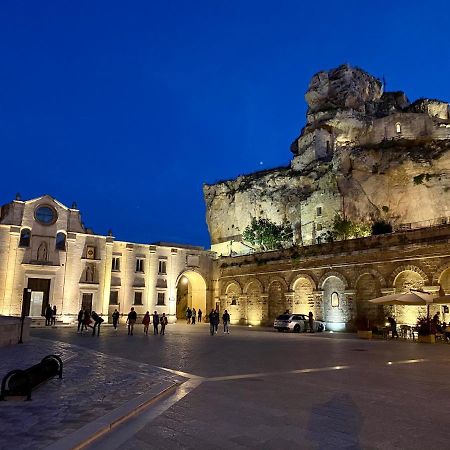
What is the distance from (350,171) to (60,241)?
104 ft

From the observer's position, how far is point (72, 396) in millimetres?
7297

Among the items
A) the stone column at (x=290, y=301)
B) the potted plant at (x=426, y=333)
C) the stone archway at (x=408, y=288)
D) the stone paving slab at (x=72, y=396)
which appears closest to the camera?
the stone paving slab at (x=72, y=396)

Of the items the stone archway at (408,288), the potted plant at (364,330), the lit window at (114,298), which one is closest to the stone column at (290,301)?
the potted plant at (364,330)

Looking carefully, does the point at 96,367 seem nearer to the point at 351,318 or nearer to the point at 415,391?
the point at 415,391

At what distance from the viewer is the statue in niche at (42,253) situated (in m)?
36.7

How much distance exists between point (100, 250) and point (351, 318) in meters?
23.9

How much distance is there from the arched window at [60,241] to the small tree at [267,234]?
21896 millimetres

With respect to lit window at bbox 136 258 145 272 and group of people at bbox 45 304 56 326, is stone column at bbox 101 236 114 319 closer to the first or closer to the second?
lit window at bbox 136 258 145 272

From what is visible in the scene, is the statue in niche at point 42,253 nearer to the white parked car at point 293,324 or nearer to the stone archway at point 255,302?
the stone archway at point 255,302

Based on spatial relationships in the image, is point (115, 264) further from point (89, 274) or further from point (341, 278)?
point (341, 278)

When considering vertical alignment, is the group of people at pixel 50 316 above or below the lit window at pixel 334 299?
Answer: below

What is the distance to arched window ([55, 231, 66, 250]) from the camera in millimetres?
38056

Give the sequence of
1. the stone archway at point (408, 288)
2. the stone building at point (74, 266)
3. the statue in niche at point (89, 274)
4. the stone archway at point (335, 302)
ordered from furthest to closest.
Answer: the statue in niche at point (89, 274)
the stone building at point (74, 266)
the stone archway at point (335, 302)
the stone archway at point (408, 288)

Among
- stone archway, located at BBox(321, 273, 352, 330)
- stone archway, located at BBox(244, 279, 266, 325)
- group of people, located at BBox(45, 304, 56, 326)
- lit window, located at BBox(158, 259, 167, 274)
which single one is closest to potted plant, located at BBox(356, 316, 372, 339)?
stone archway, located at BBox(321, 273, 352, 330)
